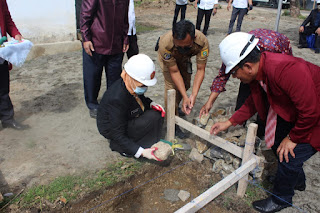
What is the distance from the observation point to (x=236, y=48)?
2.01 m

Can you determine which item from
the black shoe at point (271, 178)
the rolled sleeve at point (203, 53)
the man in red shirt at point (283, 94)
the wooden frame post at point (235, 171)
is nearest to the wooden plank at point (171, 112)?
the wooden frame post at point (235, 171)

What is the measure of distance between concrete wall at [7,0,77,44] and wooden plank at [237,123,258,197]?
579 cm

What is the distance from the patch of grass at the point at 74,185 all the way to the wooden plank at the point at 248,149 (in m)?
1.11

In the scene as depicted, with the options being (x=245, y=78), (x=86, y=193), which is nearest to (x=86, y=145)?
(x=86, y=193)

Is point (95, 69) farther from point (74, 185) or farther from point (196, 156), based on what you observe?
point (196, 156)

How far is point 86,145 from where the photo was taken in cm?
344

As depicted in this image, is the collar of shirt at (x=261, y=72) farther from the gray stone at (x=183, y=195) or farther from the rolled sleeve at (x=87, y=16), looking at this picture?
the rolled sleeve at (x=87, y=16)

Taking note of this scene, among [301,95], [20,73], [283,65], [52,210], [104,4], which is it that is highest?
[104,4]

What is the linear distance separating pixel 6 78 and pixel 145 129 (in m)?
1.92

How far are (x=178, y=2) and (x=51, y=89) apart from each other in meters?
5.63

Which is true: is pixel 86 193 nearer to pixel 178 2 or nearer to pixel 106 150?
pixel 106 150

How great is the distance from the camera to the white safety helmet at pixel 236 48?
2004 millimetres

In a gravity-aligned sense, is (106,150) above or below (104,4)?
below

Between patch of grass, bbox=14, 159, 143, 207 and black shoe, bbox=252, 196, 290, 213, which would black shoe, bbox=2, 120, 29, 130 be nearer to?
patch of grass, bbox=14, 159, 143, 207
